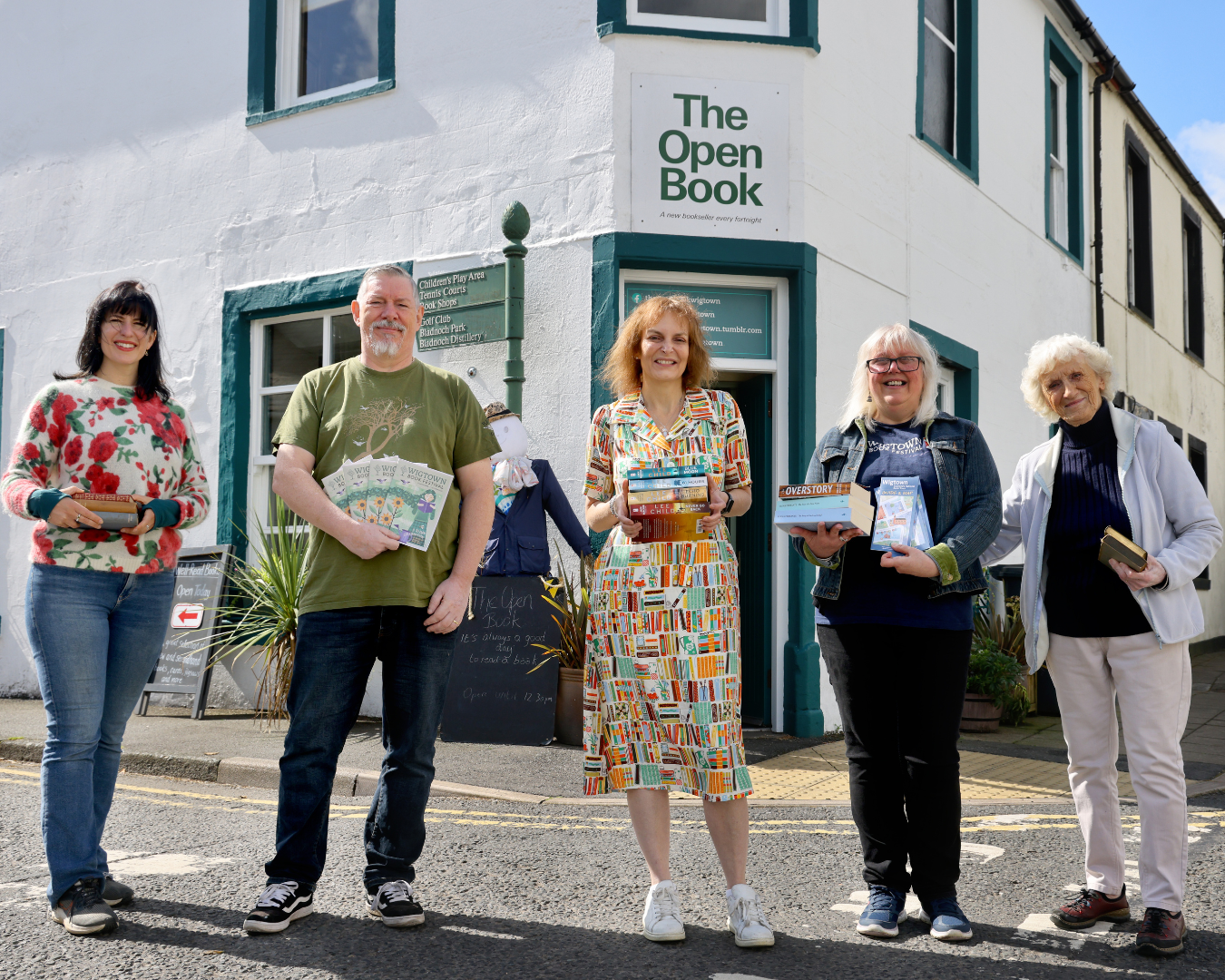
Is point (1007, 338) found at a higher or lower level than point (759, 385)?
higher

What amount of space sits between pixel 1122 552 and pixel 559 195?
16.3ft

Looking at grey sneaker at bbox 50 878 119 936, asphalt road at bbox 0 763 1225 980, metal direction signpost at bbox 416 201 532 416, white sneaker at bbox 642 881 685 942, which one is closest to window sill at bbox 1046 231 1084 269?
metal direction signpost at bbox 416 201 532 416

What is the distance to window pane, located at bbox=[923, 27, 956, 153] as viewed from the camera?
943 cm

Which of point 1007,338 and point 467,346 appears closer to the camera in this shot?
point 467,346

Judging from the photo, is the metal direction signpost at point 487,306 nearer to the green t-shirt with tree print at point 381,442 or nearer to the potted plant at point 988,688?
the potted plant at point 988,688

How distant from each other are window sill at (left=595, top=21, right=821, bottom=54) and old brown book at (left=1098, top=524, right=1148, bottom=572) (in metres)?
5.05

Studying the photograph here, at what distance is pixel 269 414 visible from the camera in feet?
28.2

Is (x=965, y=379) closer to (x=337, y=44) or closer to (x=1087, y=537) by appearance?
(x=337, y=44)

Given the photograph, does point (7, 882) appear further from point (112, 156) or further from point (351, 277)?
point (112, 156)

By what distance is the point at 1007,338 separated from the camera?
10383mm

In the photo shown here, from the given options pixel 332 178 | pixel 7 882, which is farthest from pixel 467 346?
pixel 7 882

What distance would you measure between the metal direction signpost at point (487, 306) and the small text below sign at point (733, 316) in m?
0.80

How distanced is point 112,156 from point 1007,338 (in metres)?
7.91

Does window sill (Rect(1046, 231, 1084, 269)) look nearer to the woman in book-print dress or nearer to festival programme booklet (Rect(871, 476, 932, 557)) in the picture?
festival programme booklet (Rect(871, 476, 932, 557))
